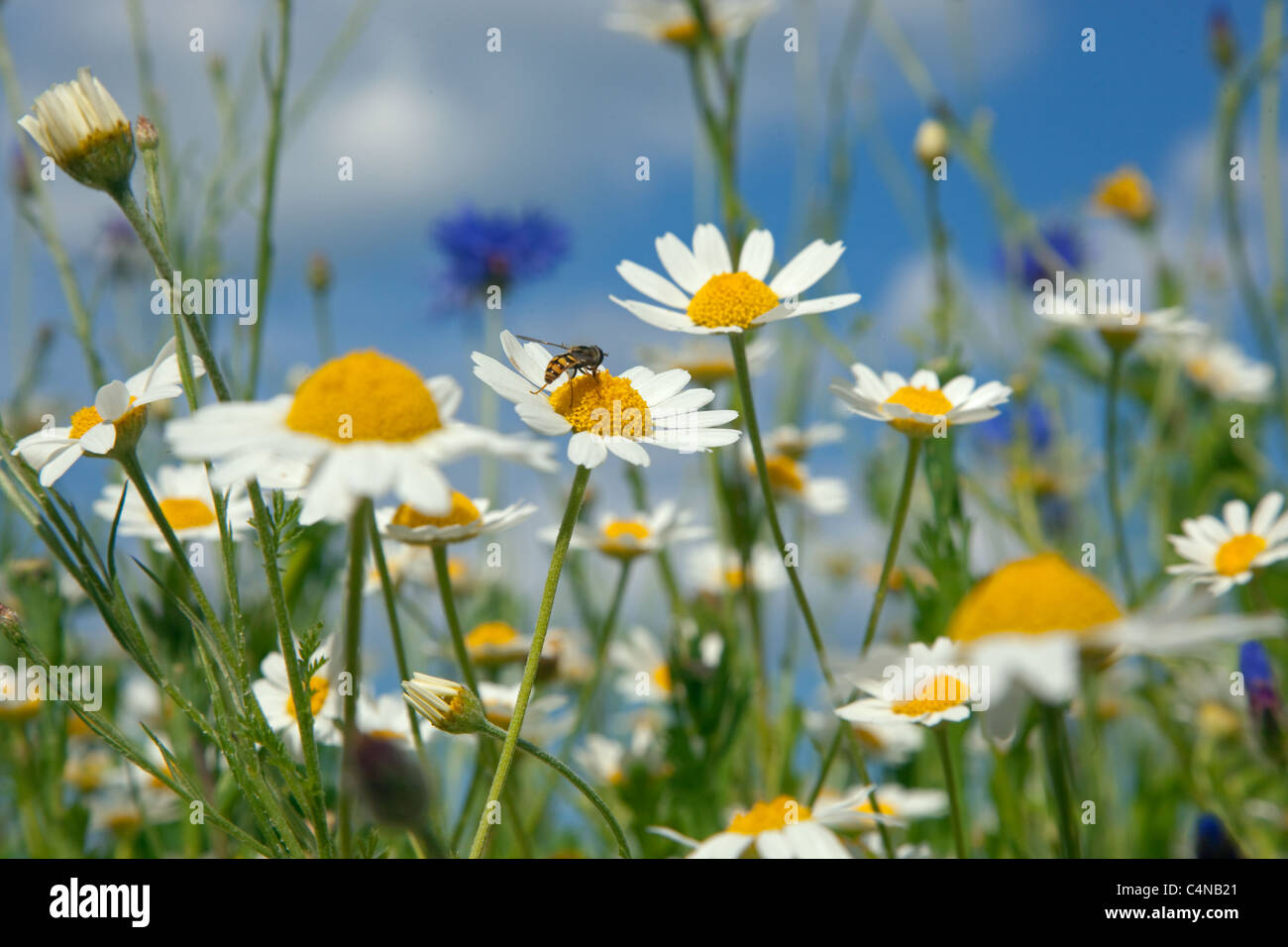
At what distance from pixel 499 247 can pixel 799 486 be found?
74 cm

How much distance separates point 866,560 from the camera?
1632 mm

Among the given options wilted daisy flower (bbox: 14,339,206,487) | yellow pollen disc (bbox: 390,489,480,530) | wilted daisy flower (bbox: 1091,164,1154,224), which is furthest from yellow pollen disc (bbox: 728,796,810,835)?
wilted daisy flower (bbox: 1091,164,1154,224)

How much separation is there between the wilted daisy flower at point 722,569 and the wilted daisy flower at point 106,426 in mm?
644

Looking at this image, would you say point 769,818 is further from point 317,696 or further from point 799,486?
point 799,486

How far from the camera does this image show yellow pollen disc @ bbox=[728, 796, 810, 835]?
462mm

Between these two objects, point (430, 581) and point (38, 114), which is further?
point (430, 581)

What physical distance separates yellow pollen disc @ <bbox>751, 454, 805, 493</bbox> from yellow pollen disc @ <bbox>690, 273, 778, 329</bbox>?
48 centimetres

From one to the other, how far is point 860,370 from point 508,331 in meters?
0.23

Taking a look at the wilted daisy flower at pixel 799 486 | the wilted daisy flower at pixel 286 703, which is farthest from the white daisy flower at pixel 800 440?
the wilted daisy flower at pixel 286 703

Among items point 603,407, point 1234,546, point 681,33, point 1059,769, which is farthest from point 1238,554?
point 681,33

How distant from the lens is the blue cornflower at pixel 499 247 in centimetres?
159

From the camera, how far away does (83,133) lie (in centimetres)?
48

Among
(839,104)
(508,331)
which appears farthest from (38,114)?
(839,104)
